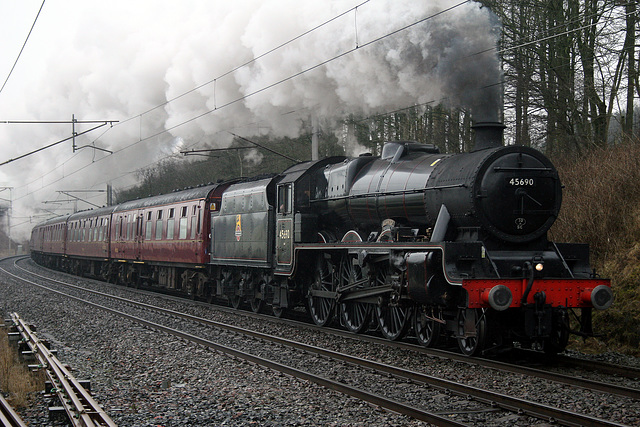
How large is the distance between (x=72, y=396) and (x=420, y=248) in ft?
15.8

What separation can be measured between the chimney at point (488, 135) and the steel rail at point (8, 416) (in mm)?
6702

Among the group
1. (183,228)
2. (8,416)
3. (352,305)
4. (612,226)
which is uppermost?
(183,228)

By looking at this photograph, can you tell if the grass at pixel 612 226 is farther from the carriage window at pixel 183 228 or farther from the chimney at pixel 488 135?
the carriage window at pixel 183 228

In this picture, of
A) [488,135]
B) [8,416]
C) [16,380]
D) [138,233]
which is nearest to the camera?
[8,416]

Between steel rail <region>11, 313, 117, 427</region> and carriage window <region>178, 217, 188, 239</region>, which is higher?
carriage window <region>178, 217, 188, 239</region>

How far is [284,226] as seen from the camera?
13.9 metres

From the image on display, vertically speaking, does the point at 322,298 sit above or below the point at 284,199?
below

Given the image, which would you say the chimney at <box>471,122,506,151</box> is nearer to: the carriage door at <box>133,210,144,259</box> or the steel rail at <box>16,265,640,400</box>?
the steel rail at <box>16,265,640,400</box>

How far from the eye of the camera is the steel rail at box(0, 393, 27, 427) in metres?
5.83

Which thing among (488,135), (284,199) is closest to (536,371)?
(488,135)

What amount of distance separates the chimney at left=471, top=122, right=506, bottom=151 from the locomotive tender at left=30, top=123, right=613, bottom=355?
0.06ft

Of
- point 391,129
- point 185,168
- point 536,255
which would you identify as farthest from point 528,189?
point 185,168

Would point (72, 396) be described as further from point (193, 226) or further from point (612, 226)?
point (193, 226)

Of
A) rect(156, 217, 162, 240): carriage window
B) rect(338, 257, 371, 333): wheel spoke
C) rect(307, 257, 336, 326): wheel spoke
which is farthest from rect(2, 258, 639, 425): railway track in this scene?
rect(156, 217, 162, 240): carriage window
